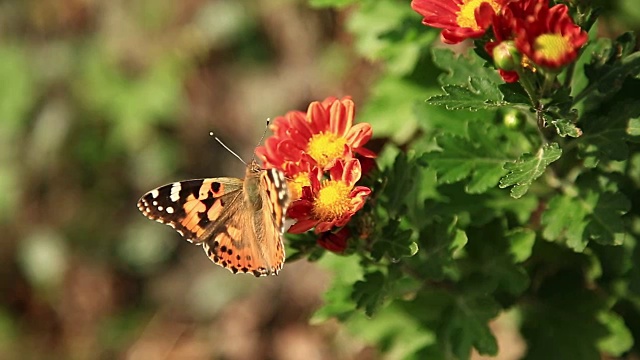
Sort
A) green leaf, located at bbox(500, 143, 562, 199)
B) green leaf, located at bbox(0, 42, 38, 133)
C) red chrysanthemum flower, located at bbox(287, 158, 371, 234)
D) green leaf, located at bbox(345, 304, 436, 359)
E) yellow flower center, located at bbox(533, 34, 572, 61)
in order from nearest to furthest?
yellow flower center, located at bbox(533, 34, 572, 61)
green leaf, located at bbox(500, 143, 562, 199)
red chrysanthemum flower, located at bbox(287, 158, 371, 234)
green leaf, located at bbox(345, 304, 436, 359)
green leaf, located at bbox(0, 42, 38, 133)

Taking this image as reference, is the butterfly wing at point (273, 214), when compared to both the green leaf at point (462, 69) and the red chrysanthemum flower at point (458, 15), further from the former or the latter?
the green leaf at point (462, 69)

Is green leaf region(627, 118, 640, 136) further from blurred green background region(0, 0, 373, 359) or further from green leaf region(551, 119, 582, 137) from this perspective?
blurred green background region(0, 0, 373, 359)

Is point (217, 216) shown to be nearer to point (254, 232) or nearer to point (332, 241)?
point (254, 232)

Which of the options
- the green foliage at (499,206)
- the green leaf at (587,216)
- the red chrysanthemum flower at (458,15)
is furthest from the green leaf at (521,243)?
the red chrysanthemum flower at (458,15)

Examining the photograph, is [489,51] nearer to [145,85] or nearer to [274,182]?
[274,182]

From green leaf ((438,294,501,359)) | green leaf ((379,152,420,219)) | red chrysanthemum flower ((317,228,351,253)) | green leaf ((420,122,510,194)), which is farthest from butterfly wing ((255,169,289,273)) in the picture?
green leaf ((438,294,501,359))
